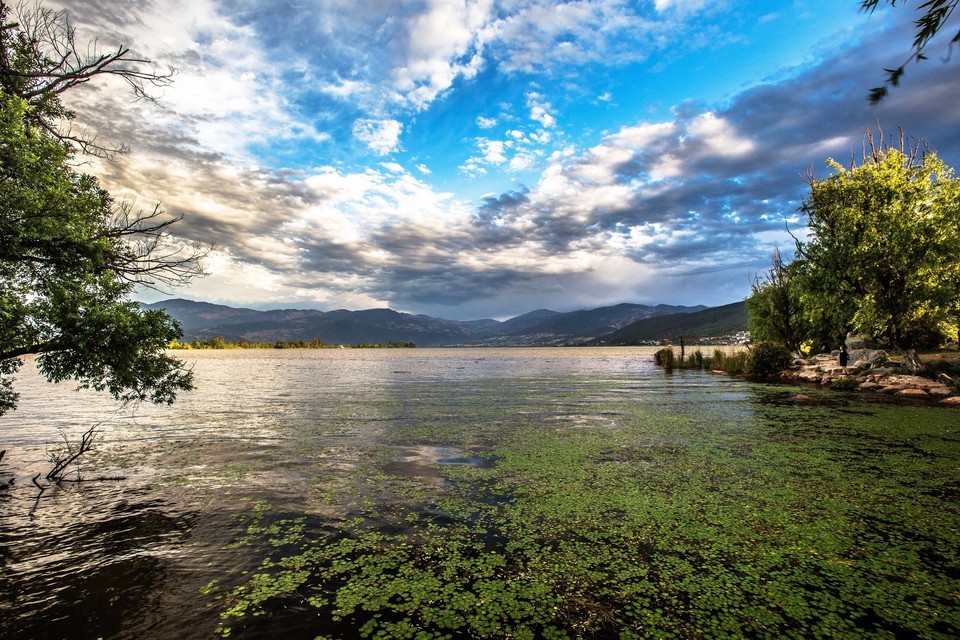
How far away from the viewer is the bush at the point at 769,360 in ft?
151

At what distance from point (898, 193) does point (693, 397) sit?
21.7m

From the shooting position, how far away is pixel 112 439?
59.8ft

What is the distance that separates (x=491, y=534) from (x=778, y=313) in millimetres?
62448

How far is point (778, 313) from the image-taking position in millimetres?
56312

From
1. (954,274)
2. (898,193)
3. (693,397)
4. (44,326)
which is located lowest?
(693,397)

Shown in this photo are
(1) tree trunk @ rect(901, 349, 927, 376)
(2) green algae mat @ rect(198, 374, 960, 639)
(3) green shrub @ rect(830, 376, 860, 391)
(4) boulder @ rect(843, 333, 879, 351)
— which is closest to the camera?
(2) green algae mat @ rect(198, 374, 960, 639)

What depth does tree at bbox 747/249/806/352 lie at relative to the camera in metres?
54.4

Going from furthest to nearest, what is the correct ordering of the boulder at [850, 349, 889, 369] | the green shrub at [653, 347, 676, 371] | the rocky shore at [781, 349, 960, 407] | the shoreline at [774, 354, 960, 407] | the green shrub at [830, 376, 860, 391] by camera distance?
the green shrub at [653, 347, 676, 371]
the boulder at [850, 349, 889, 369]
the green shrub at [830, 376, 860, 391]
the rocky shore at [781, 349, 960, 407]
the shoreline at [774, 354, 960, 407]

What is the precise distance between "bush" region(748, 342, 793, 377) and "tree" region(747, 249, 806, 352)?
24.7ft

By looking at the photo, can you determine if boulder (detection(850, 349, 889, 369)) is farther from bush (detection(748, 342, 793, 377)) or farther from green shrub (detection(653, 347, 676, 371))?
green shrub (detection(653, 347, 676, 371))

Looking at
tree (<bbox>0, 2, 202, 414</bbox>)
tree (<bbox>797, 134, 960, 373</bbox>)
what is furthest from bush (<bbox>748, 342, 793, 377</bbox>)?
tree (<bbox>0, 2, 202, 414</bbox>)

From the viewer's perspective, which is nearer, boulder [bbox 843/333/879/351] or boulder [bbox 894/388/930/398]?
boulder [bbox 894/388/930/398]

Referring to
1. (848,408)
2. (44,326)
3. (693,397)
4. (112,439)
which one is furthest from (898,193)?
(112,439)

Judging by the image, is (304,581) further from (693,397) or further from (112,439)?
(693,397)
